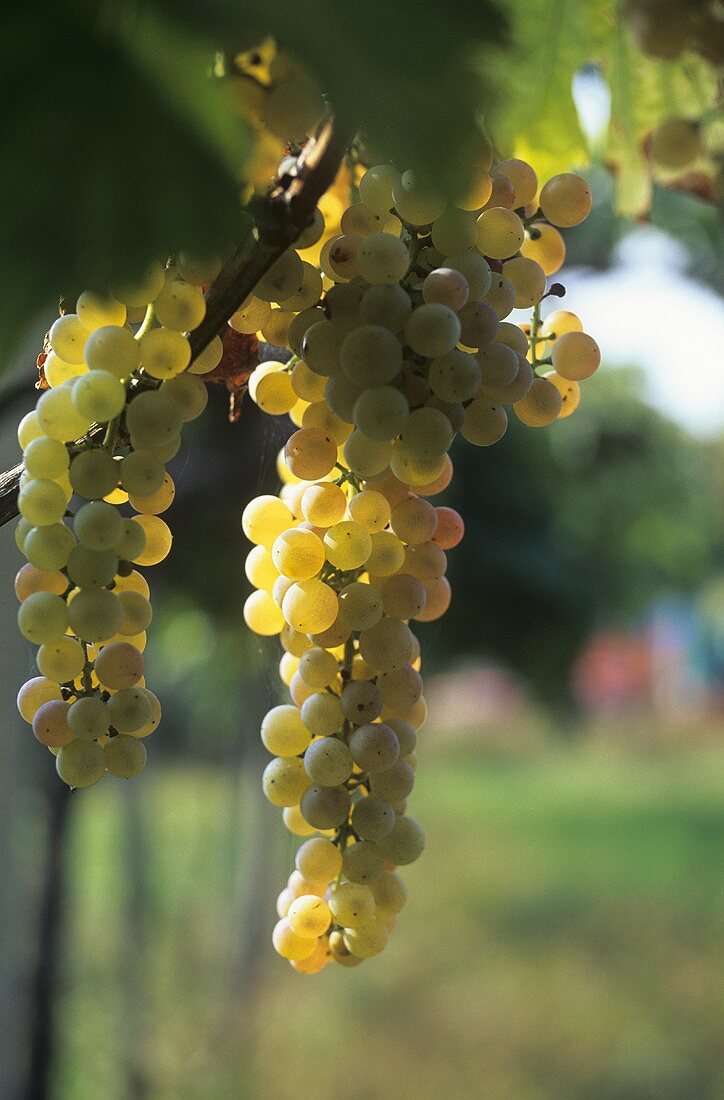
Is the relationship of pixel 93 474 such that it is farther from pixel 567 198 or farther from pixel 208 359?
pixel 567 198

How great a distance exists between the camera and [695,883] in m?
5.20

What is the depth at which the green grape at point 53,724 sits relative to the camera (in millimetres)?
276

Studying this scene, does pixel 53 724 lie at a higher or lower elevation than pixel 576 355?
lower

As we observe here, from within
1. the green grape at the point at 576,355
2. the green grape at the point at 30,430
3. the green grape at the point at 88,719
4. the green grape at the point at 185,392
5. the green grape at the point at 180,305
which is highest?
the green grape at the point at 576,355

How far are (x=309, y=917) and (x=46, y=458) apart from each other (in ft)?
0.50

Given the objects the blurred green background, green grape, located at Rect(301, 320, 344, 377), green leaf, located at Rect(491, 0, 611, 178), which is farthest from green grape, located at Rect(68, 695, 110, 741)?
the blurred green background

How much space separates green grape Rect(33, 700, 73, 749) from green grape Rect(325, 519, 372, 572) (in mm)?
81

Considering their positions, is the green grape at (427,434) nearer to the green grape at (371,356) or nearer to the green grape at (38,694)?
the green grape at (371,356)

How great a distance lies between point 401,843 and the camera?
12.4 inches

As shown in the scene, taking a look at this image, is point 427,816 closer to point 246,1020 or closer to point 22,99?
point 246,1020

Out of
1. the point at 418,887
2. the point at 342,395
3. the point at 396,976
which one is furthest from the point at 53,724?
the point at 418,887

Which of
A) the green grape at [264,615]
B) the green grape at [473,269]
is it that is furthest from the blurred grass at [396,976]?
the green grape at [473,269]

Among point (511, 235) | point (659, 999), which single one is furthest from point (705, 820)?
point (511, 235)

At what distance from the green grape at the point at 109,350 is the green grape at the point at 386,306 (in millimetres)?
57
